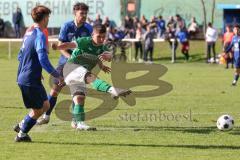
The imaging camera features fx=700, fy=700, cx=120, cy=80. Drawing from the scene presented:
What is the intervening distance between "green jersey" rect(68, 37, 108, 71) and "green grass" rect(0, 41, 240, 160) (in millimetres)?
1142

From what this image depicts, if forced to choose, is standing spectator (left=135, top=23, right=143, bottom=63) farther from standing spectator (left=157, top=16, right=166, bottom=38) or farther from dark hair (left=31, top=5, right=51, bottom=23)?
dark hair (left=31, top=5, right=51, bottom=23)

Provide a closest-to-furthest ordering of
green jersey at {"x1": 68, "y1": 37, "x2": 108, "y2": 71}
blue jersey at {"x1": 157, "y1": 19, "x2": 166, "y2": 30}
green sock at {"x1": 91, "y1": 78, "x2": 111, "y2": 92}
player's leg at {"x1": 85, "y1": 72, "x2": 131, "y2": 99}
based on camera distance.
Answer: player's leg at {"x1": 85, "y1": 72, "x2": 131, "y2": 99} < green sock at {"x1": 91, "y1": 78, "x2": 111, "y2": 92} < green jersey at {"x1": 68, "y1": 37, "x2": 108, "y2": 71} < blue jersey at {"x1": 157, "y1": 19, "x2": 166, "y2": 30}

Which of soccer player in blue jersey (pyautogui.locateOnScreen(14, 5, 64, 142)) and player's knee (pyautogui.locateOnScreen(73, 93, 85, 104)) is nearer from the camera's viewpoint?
soccer player in blue jersey (pyautogui.locateOnScreen(14, 5, 64, 142))

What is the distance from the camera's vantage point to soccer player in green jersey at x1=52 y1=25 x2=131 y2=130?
11.5 meters

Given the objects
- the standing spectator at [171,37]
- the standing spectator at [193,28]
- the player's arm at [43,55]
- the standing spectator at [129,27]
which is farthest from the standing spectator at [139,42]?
the player's arm at [43,55]

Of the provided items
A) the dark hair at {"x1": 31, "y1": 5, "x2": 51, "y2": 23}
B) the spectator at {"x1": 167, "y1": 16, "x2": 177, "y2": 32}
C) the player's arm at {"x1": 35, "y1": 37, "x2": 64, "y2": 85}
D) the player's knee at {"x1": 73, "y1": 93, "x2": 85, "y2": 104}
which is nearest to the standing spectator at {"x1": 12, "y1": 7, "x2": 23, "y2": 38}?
the spectator at {"x1": 167, "y1": 16, "x2": 177, "y2": 32}

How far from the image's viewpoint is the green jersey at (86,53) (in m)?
11.6

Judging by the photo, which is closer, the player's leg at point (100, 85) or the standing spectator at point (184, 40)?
the player's leg at point (100, 85)

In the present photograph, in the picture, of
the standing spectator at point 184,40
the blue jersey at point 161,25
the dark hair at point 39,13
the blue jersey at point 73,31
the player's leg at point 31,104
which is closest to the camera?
the dark hair at point 39,13

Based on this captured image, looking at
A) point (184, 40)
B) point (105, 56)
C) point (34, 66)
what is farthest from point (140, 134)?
point (184, 40)

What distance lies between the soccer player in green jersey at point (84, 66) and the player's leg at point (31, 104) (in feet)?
4.60

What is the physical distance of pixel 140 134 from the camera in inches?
445

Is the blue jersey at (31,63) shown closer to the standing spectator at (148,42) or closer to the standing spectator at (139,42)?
the standing spectator at (148,42)

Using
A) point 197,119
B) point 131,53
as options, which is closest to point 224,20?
point 131,53
